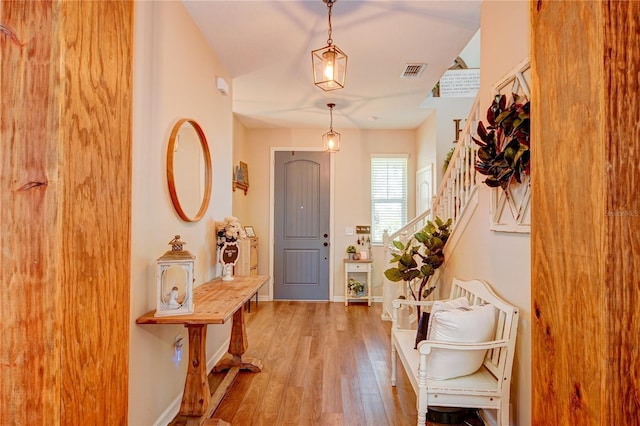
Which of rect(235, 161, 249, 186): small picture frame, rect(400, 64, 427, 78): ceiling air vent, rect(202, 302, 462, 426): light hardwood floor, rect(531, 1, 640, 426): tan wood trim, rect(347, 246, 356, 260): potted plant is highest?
rect(400, 64, 427, 78): ceiling air vent

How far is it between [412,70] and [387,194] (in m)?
2.63

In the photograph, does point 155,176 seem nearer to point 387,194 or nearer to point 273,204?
point 273,204

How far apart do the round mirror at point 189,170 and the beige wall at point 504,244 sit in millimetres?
2084

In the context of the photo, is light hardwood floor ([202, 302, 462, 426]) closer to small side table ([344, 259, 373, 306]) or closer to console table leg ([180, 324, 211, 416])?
console table leg ([180, 324, 211, 416])

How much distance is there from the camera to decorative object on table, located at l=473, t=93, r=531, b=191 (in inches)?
70.2

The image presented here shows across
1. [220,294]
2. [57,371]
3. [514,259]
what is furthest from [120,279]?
[514,259]

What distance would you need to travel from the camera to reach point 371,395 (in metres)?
2.68

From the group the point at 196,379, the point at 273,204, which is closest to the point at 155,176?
the point at 196,379

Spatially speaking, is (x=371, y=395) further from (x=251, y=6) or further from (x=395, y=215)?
(x=395, y=215)

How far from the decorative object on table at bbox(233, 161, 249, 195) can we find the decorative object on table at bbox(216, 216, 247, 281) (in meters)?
2.10

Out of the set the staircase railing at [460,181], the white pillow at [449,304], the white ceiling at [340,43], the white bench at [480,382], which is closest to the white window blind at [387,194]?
the white ceiling at [340,43]

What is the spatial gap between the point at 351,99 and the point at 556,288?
4.01 meters

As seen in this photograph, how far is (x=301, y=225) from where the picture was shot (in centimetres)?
586

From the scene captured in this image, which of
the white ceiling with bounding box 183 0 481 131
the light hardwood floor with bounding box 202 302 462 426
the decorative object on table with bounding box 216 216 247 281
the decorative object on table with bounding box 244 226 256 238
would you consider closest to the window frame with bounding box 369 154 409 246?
the white ceiling with bounding box 183 0 481 131
